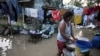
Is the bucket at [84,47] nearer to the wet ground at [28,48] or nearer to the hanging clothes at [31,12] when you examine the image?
the wet ground at [28,48]

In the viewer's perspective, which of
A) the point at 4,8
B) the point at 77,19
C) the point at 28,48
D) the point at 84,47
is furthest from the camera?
the point at 77,19

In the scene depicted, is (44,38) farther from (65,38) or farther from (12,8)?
(65,38)

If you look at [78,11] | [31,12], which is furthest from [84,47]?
[78,11]

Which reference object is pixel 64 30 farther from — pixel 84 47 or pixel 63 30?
pixel 84 47

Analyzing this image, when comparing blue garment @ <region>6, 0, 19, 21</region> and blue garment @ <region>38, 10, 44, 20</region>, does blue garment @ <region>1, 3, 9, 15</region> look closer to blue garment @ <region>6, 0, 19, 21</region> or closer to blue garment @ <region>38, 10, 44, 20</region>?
blue garment @ <region>6, 0, 19, 21</region>

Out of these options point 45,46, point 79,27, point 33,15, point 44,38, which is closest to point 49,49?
point 45,46

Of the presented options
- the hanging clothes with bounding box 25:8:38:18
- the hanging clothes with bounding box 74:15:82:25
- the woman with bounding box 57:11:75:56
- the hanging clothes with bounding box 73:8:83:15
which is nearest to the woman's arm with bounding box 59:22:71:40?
the woman with bounding box 57:11:75:56

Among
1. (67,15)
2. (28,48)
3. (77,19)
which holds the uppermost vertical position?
(67,15)

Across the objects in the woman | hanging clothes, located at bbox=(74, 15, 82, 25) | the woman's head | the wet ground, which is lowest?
the wet ground

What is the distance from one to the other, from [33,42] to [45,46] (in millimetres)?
772

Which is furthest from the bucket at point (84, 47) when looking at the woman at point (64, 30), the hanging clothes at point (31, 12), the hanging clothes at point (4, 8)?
the hanging clothes at point (31, 12)

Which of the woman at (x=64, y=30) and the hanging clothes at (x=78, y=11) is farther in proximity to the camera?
the hanging clothes at (x=78, y=11)

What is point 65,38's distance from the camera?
4086 millimetres

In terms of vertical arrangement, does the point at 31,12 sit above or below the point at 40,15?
above
